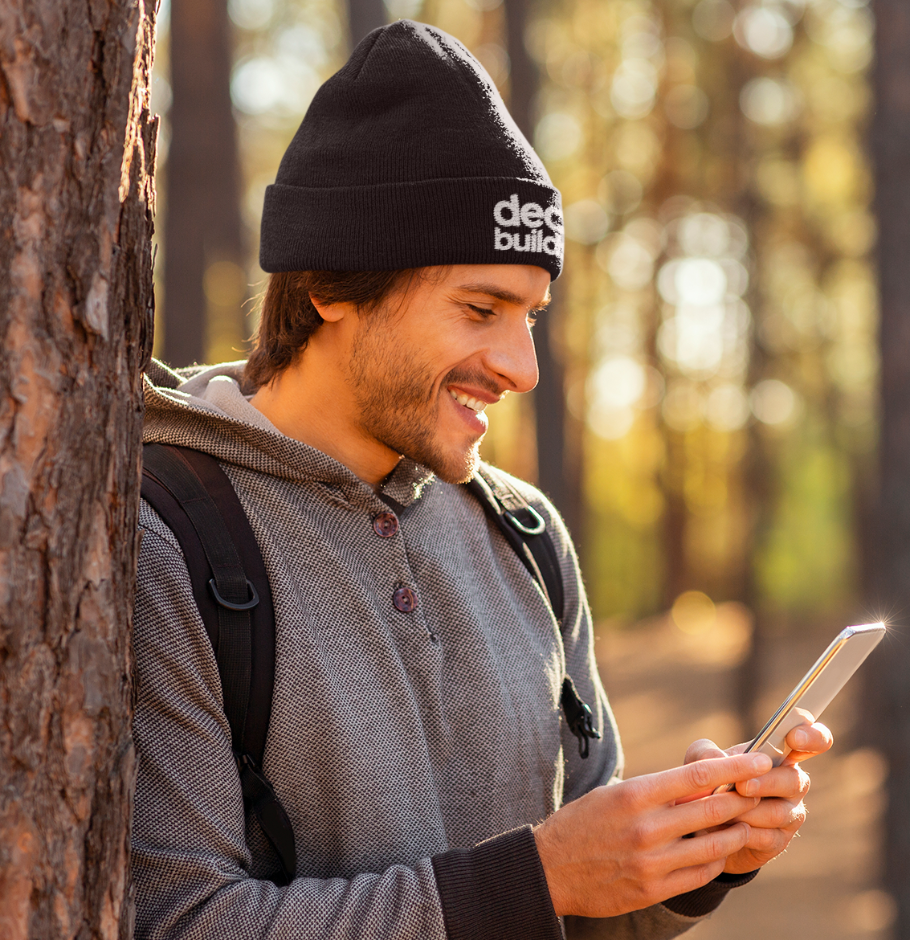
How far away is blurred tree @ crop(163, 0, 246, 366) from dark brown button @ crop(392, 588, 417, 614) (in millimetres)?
5422

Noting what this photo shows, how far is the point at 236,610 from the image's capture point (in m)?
1.84

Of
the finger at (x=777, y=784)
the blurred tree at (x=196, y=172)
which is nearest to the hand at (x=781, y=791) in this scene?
the finger at (x=777, y=784)

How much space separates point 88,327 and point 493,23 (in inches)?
538

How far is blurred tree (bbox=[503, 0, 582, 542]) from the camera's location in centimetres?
859

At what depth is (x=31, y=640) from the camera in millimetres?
1392

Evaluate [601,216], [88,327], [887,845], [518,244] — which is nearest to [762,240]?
[601,216]

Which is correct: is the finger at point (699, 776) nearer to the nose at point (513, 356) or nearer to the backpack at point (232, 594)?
the backpack at point (232, 594)

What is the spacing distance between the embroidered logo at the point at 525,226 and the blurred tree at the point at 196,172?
5.27 m

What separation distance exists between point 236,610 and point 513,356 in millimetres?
788

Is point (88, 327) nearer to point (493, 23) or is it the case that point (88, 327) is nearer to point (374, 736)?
point (374, 736)

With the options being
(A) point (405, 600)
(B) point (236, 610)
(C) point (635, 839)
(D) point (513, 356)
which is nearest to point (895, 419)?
(D) point (513, 356)

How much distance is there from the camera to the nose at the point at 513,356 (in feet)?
7.21

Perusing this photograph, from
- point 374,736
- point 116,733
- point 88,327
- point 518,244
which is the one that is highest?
point 518,244

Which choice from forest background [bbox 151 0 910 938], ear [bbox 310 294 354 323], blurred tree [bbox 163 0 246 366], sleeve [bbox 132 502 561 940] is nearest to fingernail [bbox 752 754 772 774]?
sleeve [bbox 132 502 561 940]
